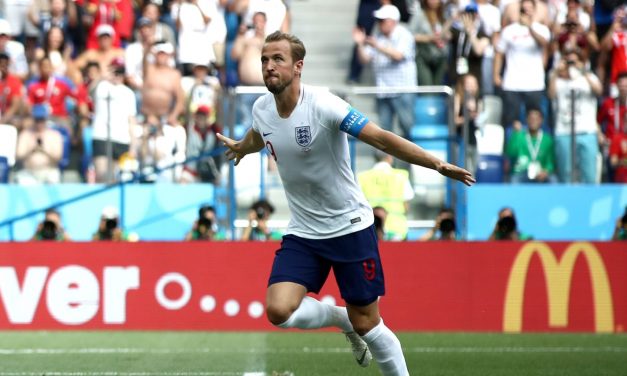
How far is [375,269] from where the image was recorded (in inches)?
317

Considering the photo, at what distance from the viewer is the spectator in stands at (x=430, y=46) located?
58.0 feet

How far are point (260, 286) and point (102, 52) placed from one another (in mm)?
5232

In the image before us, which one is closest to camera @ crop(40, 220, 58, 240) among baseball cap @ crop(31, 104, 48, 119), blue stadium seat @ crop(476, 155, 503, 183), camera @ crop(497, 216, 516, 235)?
baseball cap @ crop(31, 104, 48, 119)

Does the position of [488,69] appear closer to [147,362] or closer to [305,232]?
[147,362]

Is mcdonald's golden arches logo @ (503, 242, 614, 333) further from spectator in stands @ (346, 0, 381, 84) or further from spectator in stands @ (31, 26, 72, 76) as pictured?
spectator in stands @ (31, 26, 72, 76)

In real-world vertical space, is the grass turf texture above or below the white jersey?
below

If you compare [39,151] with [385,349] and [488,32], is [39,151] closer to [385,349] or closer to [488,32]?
[488,32]

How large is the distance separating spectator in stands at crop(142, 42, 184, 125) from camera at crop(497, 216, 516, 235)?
4.68m

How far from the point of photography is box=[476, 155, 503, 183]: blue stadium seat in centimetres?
1678

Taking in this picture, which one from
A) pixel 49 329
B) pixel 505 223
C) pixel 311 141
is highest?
pixel 311 141

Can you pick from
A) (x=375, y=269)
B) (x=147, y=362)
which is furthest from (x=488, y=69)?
(x=375, y=269)

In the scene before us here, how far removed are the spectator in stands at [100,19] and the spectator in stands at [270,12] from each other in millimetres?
1822

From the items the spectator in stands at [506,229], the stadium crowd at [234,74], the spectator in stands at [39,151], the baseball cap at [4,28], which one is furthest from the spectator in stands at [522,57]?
the baseball cap at [4,28]

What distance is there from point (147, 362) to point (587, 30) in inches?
387
